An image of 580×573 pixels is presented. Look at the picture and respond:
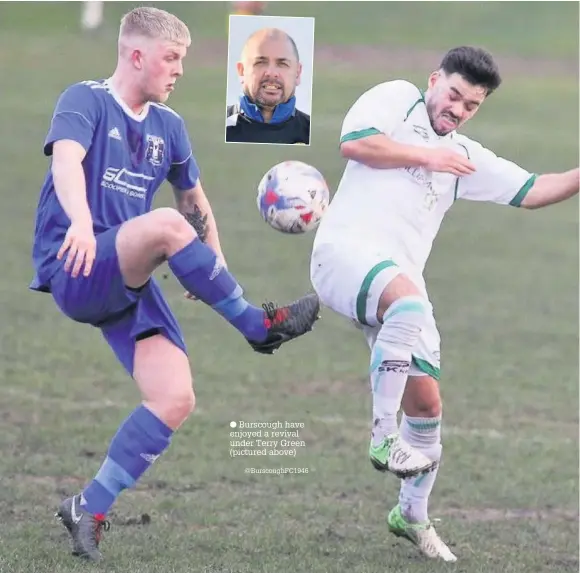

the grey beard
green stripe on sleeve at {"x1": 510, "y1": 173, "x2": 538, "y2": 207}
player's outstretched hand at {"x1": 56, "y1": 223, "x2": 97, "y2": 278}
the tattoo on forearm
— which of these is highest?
the grey beard

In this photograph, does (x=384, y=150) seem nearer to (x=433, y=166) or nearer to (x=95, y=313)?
(x=433, y=166)

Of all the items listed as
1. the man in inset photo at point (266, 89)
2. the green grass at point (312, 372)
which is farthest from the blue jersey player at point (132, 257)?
the man in inset photo at point (266, 89)

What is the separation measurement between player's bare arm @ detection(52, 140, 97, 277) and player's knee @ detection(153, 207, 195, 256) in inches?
8.5

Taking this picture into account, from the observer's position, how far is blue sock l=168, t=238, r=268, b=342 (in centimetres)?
432

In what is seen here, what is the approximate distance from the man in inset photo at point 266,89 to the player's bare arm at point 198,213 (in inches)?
13.3

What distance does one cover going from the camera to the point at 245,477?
616 cm

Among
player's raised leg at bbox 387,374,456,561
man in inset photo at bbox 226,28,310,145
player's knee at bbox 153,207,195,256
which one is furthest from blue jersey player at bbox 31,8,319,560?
player's raised leg at bbox 387,374,456,561

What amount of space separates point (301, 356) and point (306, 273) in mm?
1573

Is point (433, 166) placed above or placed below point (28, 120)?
above

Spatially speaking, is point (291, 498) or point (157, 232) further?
point (291, 498)

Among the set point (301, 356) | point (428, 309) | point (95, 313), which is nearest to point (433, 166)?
point (428, 309)

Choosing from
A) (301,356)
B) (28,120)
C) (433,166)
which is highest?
(433,166)

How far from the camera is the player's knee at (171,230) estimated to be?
4.23 metres

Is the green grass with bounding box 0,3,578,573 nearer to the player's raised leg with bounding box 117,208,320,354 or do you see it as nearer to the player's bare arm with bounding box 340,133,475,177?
the player's raised leg with bounding box 117,208,320,354
